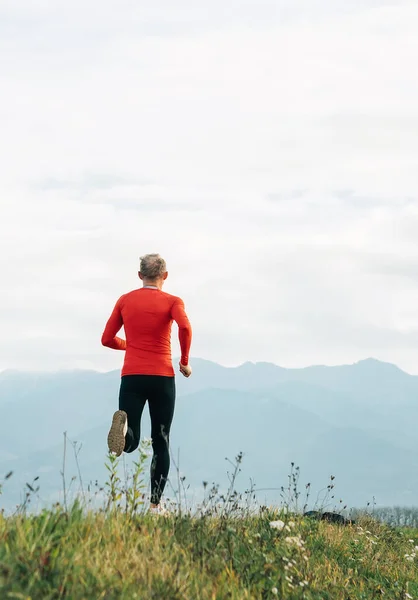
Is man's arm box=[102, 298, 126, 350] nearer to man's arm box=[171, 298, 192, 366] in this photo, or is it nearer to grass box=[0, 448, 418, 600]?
man's arm box=[171, 298, 192, 366]

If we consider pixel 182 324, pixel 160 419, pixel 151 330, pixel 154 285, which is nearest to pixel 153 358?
pixel 151 330

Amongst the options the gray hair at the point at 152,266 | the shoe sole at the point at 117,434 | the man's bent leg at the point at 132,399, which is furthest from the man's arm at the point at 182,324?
the shoe sole at the point at 117,434

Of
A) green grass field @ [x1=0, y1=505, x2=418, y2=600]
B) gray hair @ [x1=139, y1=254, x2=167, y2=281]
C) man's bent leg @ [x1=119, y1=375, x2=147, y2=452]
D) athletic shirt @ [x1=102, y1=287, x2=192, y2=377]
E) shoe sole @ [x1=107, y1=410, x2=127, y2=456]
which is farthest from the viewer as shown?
gray hair @ [x1=139, y1=254, x2=167, y2=281]

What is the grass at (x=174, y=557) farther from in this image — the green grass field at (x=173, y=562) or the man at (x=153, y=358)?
the man at (x=153, y=358)

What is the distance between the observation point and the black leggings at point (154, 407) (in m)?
8.64

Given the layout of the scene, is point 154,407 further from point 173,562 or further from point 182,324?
point 173,562

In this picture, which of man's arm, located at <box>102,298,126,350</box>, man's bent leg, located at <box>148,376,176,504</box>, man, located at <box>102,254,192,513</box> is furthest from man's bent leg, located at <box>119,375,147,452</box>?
man's arm, located at <box>102,298,126,350</box>

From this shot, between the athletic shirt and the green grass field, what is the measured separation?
6.45 feet

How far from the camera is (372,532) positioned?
11.2 meters

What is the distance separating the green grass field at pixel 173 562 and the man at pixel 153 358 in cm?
138

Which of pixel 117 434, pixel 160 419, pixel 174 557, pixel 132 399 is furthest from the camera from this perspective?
pixel 160 419

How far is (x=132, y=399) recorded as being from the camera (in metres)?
8.64

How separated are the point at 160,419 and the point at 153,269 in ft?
5.72

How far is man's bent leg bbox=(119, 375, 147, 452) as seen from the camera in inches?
340
